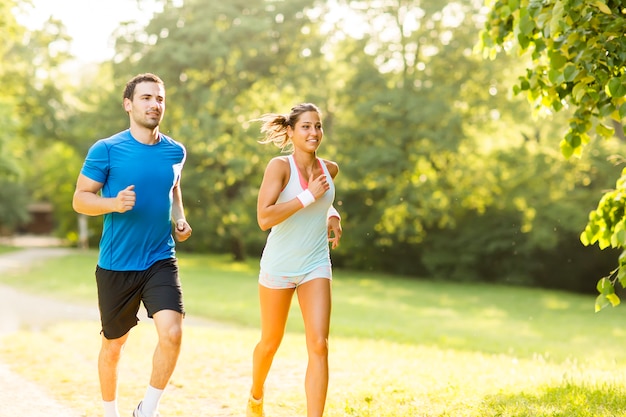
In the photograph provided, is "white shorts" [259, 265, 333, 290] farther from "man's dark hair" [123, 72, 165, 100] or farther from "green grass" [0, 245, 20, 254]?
"green grass" [0, 245, 20, 254]

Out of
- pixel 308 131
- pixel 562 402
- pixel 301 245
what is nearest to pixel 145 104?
pixel 308 131

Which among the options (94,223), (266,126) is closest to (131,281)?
(266,126)

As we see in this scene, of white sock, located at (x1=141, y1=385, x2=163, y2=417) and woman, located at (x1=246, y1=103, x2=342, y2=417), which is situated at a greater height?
woman, located at (x1=246, y1=103, x2=342, y2=417)

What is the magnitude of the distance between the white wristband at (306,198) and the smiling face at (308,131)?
0.40 meters

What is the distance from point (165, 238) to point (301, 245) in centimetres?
95

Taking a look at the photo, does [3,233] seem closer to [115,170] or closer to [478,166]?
[478,166]

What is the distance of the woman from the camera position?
5133 millimetres

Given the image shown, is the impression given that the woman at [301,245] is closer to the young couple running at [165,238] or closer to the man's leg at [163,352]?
the young couple running at [165,238]

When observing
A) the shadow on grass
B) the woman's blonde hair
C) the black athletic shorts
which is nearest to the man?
the black athletic shorts

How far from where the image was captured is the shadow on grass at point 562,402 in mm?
6109

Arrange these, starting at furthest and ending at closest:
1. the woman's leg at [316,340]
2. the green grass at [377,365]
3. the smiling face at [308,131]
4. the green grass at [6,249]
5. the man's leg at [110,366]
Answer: the green grass at [6,249]
the green grass at [377,365]
the man's leg at [110,366]
the smiling face at [308,131]
the woman's leg at [316,340]

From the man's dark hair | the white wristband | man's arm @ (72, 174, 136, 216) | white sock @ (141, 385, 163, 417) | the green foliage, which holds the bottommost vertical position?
white sock @ (141, 385, 163, 417)

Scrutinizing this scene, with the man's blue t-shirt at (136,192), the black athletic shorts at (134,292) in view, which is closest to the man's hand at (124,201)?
the man's blue t-shirt at (136,192)

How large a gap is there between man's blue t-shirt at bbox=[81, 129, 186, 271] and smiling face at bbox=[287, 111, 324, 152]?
2.90 ft
